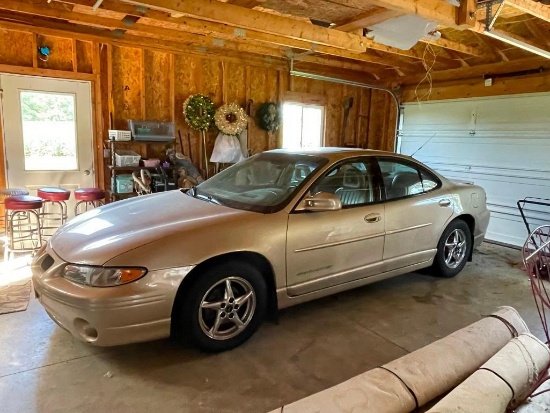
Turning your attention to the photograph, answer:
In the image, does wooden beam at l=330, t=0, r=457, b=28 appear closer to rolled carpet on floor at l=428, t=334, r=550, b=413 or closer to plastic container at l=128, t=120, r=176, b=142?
rolled carpet on floor at l=428, t=334, r=550, b=413

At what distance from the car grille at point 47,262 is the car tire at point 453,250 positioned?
3.43 meters

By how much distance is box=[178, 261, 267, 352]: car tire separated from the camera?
2.48 meters

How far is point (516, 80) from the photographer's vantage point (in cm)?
620

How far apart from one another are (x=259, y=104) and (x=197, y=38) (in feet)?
5.56

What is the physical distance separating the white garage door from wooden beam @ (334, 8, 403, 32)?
4.02 meters

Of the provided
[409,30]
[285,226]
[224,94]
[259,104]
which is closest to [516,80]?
[409,30]

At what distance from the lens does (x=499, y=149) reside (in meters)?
6.45

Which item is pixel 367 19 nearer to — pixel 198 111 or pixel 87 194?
pixel 198 111

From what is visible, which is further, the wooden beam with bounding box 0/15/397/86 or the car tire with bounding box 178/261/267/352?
the wooden beam with bounding box 0/15/397/86

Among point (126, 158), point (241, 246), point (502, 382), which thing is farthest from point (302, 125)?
point (502, 382)

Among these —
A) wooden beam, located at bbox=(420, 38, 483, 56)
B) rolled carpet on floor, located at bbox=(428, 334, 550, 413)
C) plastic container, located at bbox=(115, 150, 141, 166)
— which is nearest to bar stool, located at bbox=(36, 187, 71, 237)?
plastic container, located at bbox=(115, 150, 141, 166)

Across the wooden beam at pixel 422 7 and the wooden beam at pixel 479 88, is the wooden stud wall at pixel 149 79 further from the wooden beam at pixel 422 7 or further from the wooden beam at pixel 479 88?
the wooden beam at pixel 422 7

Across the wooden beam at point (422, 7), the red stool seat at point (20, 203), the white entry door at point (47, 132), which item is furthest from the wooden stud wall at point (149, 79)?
the wooden beam at point (422, 7)

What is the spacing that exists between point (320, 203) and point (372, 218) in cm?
67
